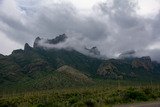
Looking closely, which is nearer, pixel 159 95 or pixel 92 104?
pixel 92 104

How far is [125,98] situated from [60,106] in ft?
53.2

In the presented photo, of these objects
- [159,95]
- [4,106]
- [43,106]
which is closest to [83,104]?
[43,106]

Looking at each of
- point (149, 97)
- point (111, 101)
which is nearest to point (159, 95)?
point (149, 97)

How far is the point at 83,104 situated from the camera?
114 ft

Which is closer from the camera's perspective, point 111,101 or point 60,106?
point 60,106

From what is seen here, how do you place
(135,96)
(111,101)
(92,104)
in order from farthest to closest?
1. (135,96)
2. (111,101)
3. (92,104)

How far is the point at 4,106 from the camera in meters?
42.2

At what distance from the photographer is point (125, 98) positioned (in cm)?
4931

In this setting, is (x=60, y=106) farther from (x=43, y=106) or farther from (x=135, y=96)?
(x=135, y=96)

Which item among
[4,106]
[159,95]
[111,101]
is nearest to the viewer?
[4,106]

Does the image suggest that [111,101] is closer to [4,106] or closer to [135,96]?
[135,96]

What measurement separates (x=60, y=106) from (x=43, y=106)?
2179mm

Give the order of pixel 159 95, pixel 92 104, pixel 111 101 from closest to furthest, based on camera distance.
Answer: pixel 92 104 < pixel 111 101 < pixel 159 95

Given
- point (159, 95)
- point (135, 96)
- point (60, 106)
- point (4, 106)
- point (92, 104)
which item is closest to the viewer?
point (92, 104)
